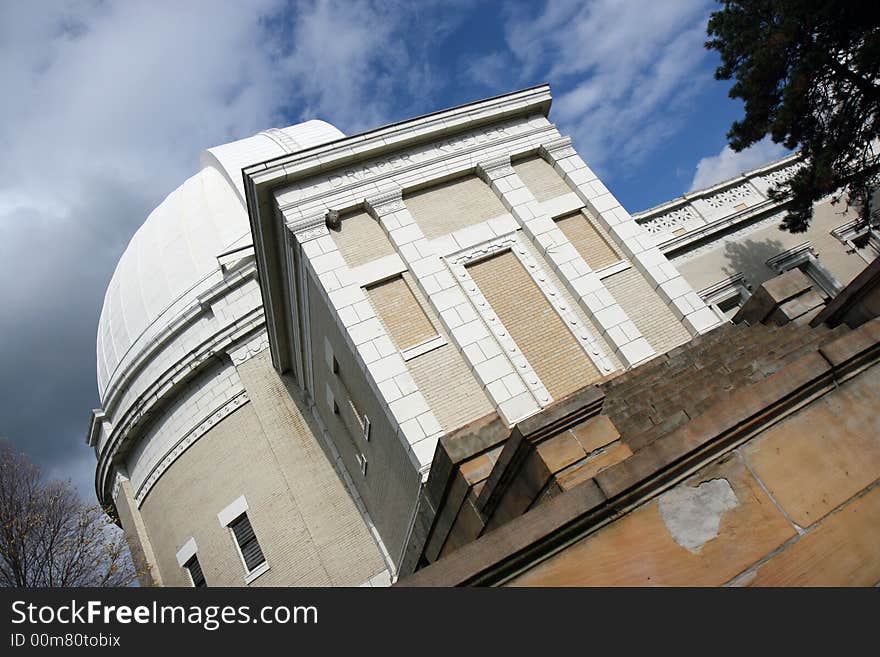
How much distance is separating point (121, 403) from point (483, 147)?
52.5ft

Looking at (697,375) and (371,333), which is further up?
(371,333)

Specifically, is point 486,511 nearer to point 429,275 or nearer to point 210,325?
point 429,275

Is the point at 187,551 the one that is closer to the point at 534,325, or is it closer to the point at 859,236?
the point at 534,325

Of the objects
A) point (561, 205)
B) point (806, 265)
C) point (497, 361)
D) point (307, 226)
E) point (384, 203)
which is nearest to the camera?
point (497, 361)

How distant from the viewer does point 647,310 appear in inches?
445

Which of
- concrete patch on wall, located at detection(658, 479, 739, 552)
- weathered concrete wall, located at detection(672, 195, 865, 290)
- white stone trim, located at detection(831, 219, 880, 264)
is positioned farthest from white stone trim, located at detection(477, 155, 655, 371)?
white stone trim, located at detection(831, 219, 880, 264)

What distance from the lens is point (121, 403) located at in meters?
20.2

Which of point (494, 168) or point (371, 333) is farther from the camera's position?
point (494, 168)

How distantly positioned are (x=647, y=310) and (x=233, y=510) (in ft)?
40.6

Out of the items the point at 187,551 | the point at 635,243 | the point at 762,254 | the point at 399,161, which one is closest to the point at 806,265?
the point at 762,254

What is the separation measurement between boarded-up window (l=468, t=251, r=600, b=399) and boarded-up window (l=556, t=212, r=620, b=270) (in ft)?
4.81

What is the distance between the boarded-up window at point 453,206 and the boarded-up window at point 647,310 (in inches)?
118

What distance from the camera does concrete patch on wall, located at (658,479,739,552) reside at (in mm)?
4168

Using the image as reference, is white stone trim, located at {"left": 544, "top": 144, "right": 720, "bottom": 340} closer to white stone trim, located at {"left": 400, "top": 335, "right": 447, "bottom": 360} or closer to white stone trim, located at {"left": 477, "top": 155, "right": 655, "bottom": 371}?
white stone trim, located at {"left": 477, "top": 155, "right": 655, "bottom": 371}
